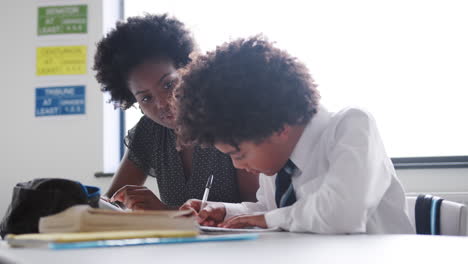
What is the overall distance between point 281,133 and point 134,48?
2.42ft

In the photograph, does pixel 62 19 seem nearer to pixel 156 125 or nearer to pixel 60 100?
pixel 60 100

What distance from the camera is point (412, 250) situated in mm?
695

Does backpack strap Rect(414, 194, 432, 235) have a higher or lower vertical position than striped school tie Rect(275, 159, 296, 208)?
lower

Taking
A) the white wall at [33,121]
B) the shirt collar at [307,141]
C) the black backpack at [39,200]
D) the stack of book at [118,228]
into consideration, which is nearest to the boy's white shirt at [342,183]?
the shirt collar at [307,141]

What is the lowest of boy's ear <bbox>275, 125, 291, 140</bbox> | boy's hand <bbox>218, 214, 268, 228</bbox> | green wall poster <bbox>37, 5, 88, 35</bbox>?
boy's hand <bbox>218, 214, 268, 228</bbox>

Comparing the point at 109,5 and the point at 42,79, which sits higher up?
the point at 109,5

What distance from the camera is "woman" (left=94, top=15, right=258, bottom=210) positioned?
61.2 inches

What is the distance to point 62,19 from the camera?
2811mm

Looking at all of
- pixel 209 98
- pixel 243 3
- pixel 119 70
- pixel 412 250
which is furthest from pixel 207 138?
pixel 243 3

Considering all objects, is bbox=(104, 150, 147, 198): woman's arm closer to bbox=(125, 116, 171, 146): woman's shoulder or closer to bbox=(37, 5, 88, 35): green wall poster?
bbox=(125, 116, 171, 146): woman's shoulder

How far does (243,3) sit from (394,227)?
1873 millimetres

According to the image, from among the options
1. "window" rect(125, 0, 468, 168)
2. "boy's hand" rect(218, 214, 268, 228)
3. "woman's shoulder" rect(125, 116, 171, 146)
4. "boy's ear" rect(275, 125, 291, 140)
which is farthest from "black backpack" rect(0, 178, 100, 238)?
"window" rect(125, 0, 468, 168)

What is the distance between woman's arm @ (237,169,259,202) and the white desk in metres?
0.78

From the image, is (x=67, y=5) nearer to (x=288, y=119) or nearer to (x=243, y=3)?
(x=243, y=3)
